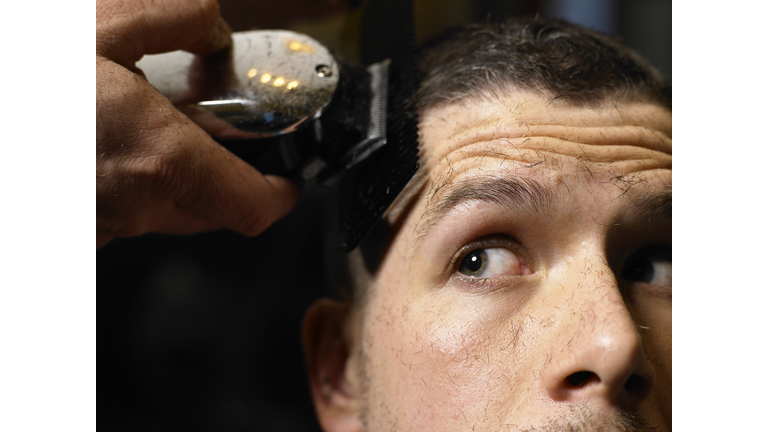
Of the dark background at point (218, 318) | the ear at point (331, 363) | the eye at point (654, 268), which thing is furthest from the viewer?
Result: the dark background at point (218, 318)

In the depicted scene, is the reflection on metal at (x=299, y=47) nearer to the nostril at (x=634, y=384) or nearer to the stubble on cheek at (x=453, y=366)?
the stubble on cheek at (x=453, y=366)

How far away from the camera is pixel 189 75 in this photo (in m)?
0.86

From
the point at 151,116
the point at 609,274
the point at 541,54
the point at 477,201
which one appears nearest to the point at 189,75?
the point at 151,116

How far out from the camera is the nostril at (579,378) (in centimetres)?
75

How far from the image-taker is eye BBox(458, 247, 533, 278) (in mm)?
880

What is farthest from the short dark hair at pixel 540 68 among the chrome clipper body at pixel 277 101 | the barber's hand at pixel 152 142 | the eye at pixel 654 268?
the barber's hand at pixel 152 142

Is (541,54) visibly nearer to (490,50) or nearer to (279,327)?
(490,50)

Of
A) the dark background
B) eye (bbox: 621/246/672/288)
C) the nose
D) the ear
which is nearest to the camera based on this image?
the nose

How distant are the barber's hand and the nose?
1.68 ft

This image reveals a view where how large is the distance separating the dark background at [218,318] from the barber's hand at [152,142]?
0.47 metres

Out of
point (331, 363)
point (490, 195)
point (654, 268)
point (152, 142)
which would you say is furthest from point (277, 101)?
point (654, 268)

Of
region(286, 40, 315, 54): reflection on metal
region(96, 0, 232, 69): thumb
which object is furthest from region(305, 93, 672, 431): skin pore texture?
region(96, 0, 232, 69): thumb

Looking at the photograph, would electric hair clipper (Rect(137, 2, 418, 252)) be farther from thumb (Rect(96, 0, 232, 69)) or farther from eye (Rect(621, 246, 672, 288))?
eye (Rect(621, 246, 672, 288))

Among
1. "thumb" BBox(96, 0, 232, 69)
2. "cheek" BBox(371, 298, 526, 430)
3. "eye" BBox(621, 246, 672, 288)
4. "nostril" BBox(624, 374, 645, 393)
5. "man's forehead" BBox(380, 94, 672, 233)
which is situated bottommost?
"cheek" BBox(371, 298, 526, 430)
